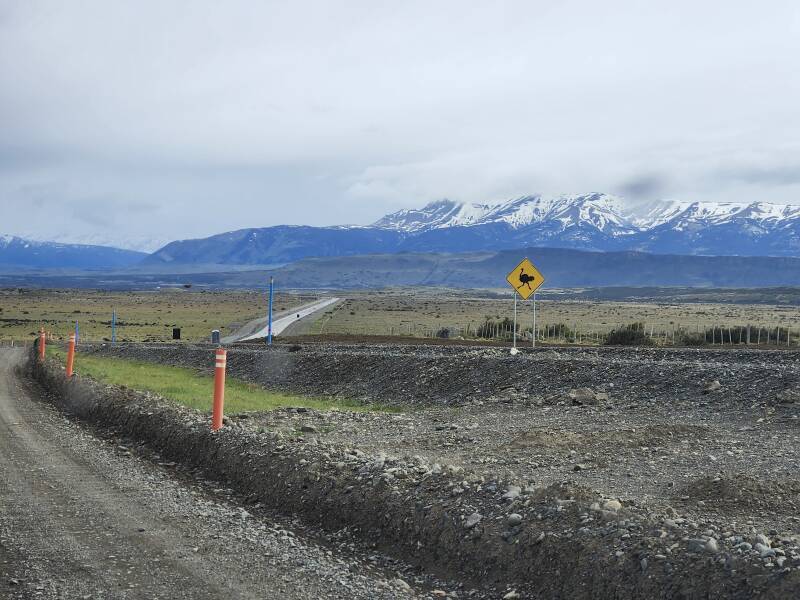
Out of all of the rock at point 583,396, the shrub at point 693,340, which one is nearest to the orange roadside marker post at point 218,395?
the rock at point 583,396

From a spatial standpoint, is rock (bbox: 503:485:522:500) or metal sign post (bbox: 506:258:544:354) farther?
metal sign post (bbox: 506:258:544:354)

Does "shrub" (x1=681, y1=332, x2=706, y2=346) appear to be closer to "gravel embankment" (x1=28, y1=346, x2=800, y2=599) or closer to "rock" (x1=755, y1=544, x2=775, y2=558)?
"gravel embankment" (x1=28, y1=346, x2=800, y2=599)

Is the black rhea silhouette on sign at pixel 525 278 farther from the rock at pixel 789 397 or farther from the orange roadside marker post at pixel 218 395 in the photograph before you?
the orange roadside marker post at pixel 218 395

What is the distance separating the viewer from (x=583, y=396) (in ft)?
55.9

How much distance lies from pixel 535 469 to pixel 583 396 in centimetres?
676

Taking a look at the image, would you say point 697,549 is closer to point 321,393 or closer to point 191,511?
point 191,511

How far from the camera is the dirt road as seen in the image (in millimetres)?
6711

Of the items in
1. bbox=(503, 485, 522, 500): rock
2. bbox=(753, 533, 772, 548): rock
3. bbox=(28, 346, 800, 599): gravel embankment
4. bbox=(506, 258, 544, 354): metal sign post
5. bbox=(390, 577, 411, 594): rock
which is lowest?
bbox=(390, 577, 411, 594): rock

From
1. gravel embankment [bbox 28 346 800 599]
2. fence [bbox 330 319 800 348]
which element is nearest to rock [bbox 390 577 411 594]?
gravel embankment [bbox 28 346 800 599]

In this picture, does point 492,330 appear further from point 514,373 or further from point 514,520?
point 514,520

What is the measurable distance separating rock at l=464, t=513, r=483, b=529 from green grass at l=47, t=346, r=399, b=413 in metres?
9.11

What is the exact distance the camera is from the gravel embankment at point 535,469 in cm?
662

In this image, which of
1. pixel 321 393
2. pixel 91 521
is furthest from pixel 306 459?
pixel 321 393

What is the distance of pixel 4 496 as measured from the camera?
31.0 feet
